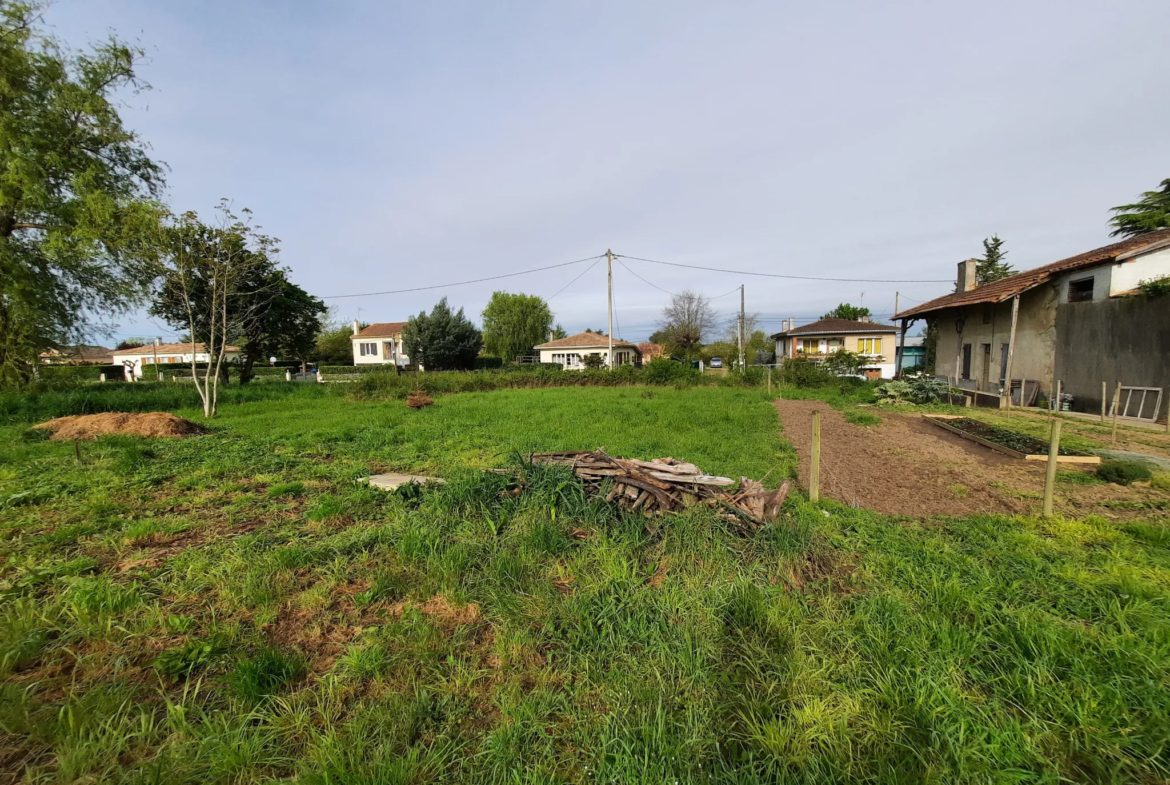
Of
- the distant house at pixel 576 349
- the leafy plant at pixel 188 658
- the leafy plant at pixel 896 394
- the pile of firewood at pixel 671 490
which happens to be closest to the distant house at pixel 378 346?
the distant house at pixel 576 349

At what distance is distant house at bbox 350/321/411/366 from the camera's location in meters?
46.7

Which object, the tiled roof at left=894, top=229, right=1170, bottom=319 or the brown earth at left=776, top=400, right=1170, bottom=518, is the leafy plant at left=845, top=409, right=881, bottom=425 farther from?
the tiled roof at left=894, top=229, right=1170, bottom=319

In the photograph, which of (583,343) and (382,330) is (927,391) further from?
(382,330)

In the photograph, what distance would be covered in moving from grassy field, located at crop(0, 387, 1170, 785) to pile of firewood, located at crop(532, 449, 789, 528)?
27 centimetres

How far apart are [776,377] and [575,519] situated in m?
21.2

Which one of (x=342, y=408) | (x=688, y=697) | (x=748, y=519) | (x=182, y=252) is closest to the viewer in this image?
(x=688, y=697)

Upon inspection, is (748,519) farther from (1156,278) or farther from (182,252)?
(182,252)

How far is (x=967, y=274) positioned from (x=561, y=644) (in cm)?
2850

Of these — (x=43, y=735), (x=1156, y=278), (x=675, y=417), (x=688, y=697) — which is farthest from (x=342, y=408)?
(x=1156, y=278)

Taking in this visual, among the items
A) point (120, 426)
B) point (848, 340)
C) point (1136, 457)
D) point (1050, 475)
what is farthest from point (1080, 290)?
point (120, 426)

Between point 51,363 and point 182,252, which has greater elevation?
point 182,252

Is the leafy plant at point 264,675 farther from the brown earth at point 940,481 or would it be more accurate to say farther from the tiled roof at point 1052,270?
the tiled roof at point 1052,270

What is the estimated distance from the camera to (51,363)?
1648 cm

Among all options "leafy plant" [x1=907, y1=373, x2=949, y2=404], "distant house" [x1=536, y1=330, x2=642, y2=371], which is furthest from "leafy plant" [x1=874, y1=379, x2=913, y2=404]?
"distant house" [x1=536, y1=330, x2=642, y2=371]
